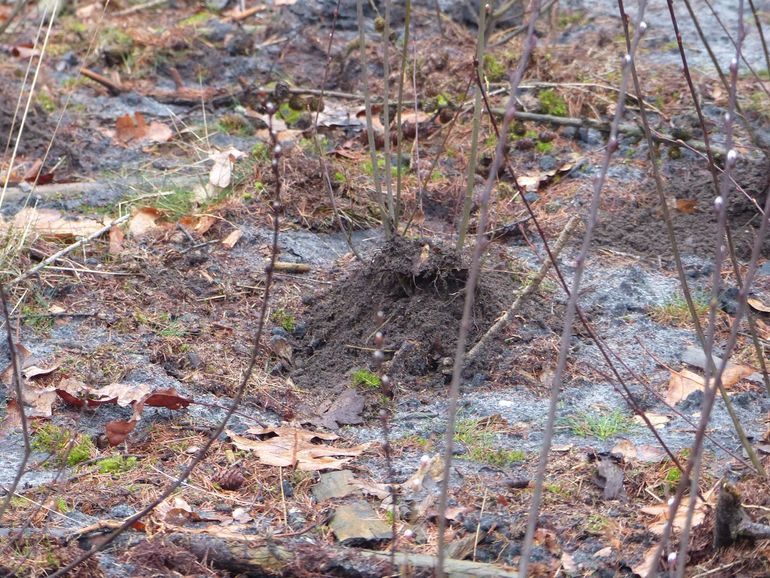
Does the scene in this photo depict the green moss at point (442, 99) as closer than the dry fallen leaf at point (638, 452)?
No

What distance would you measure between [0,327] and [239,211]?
1.24 m

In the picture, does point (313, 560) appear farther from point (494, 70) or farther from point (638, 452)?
point (494, 70)

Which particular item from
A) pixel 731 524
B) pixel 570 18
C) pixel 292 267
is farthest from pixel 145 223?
pixel 570 18

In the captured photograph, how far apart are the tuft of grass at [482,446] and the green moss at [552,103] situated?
Answer: 106 inches

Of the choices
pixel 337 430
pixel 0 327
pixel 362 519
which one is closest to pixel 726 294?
pixel 337 430

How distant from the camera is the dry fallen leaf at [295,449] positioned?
266 cm

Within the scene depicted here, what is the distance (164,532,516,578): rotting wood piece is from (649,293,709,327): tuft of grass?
1643 millimetres

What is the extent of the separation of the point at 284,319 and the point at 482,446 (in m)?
1.09

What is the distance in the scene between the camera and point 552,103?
5273 mm

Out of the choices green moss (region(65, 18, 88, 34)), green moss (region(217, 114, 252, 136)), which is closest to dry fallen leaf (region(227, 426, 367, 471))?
green moss (region(217, 114, 252, 136))

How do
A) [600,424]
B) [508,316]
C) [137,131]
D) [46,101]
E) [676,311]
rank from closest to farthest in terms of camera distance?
[600,424]
[508,316]
[676,311]
[137,131]
[46,101]

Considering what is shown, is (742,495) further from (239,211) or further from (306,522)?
(239,211)

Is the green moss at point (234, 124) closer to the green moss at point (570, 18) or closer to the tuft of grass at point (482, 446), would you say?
the green moss at point (570, 18)

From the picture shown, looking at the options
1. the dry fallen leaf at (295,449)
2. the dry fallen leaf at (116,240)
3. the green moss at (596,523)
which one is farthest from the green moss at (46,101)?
the green moss at (596,523)
